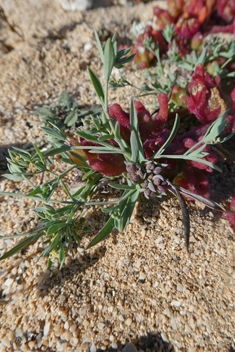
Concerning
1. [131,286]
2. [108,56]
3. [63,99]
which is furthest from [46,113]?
[131,286]

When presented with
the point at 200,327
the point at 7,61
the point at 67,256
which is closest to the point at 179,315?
the point at 200,327

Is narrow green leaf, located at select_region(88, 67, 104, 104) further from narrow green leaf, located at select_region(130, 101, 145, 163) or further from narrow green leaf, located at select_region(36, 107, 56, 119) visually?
narrow green leaf, located at select_region(36, 107, 56, 119)

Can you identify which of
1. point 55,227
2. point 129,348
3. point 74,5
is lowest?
point 129,348

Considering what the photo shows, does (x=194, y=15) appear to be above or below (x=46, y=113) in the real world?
above

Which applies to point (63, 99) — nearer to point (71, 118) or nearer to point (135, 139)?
point (71, 118)

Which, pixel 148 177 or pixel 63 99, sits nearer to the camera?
pixel 148 177

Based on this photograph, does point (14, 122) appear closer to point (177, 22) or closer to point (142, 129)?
point (142, 129)

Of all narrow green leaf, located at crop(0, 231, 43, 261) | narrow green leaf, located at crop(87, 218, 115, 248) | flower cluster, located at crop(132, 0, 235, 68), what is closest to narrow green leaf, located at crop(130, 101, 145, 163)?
narrow green leaf, located at crop(87, 218, 115, 248)

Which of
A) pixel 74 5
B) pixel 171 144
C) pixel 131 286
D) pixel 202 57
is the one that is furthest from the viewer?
pixel 74 5

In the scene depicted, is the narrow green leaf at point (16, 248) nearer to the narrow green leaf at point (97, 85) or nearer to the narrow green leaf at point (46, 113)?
the narrow green leaf at point (97, 85)
